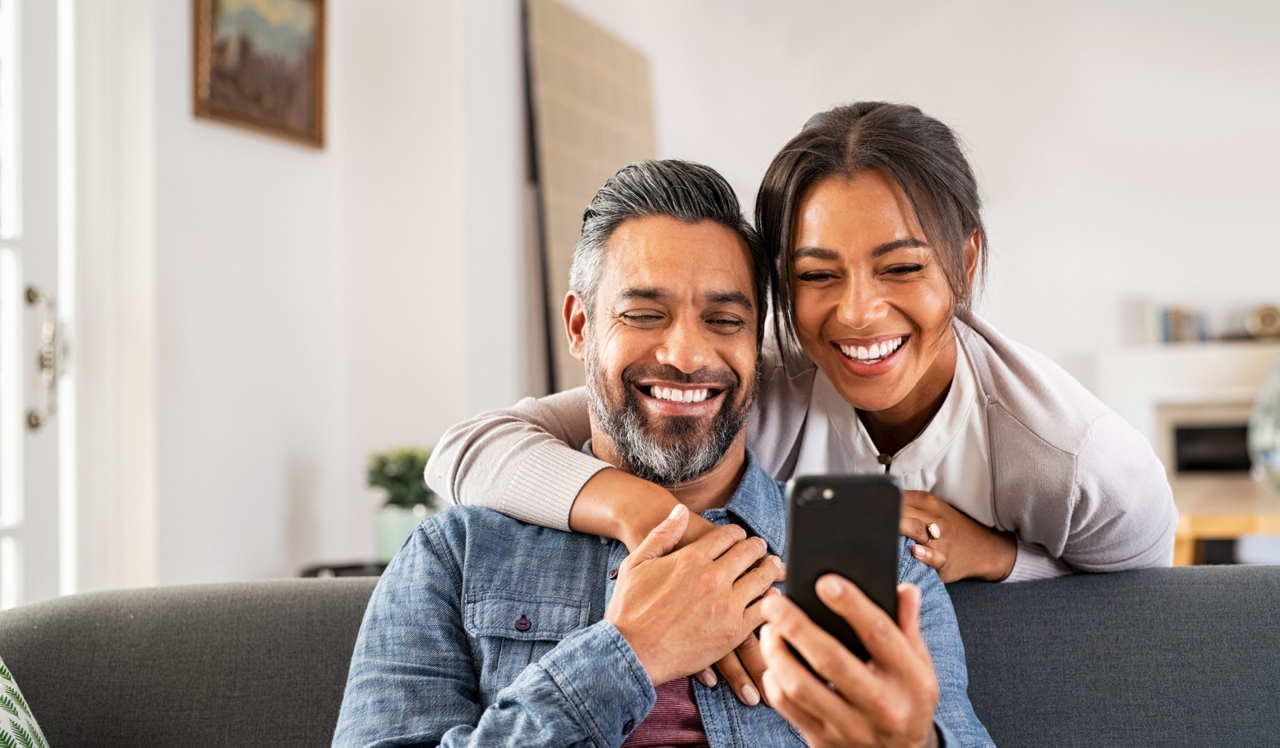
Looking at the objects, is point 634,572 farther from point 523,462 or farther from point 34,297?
point 34,297

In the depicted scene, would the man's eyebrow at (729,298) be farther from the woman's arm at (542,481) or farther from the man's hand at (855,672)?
the man's hand at (855,672)

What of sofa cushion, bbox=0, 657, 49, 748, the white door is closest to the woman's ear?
sofa cushion, bbox=0, 657, 49, 748

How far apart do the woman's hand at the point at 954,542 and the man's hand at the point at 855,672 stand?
1.57ft

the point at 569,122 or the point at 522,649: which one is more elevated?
the point at 569,122

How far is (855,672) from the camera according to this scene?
89 cm

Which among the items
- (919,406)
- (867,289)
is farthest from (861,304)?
(919,406)

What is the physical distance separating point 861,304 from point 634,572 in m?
0.41

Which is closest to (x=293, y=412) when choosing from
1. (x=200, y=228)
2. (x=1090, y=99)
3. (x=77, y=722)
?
(x=200, y=228)

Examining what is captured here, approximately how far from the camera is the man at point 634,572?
1.15 meters

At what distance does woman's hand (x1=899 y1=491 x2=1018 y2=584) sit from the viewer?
1398 millimetres

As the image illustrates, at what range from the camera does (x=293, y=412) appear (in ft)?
10.7

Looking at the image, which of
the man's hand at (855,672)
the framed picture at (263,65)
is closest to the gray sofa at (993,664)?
the man's hand at (855,672)

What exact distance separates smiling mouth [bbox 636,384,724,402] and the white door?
1.71 m

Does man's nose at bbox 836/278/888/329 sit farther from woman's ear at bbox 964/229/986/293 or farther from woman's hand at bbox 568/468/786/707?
woman's hand at bbox 568/468/786/707
